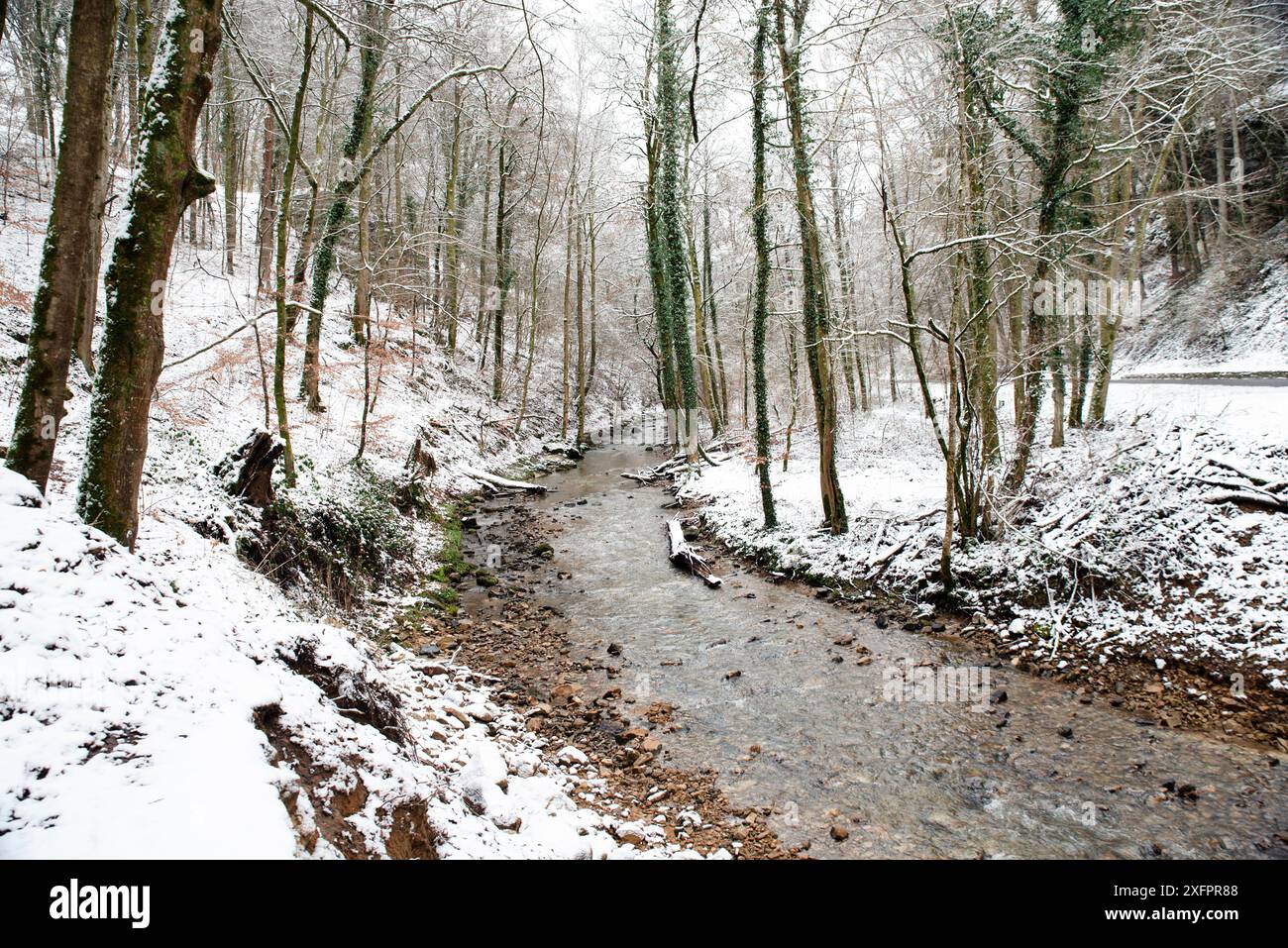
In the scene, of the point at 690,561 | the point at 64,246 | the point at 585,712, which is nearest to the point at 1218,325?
the point at 690,561

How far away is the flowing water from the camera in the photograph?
4207mm

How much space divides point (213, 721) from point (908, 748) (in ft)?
17.5

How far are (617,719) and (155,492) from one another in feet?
17.4

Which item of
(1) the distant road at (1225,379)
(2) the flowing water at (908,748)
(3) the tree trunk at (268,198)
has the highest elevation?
(3) the tree trunk at (268,198)

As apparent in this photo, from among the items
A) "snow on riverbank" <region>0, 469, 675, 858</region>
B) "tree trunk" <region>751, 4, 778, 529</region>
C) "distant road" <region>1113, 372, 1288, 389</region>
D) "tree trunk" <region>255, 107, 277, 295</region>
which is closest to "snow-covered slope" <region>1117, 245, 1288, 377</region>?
"distant road" <region>1113, 372, 1288, 389</region>

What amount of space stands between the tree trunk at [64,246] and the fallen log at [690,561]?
26.2 feet

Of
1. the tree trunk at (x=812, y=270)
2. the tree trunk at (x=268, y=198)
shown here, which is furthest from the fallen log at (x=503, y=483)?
the tree trunk at (x=812, y=270)

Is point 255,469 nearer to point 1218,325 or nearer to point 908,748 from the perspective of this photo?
point 908,748

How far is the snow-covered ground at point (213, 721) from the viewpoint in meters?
2.16

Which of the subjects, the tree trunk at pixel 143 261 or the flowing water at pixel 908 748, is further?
the flowing water at pixel 908 748

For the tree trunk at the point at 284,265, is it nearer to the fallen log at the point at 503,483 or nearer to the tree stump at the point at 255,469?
the tree stump at the point at 255,469

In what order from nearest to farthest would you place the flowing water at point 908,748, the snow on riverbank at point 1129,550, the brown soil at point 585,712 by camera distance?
1. the flowing water at point 908,748
2. the brown soil at point 585,712
3. the snow on riverbank at point 1129,550

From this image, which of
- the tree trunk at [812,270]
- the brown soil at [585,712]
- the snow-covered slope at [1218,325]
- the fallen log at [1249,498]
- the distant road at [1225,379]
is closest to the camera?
the brown soil at [585,712]

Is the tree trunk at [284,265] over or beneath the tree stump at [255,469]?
over
